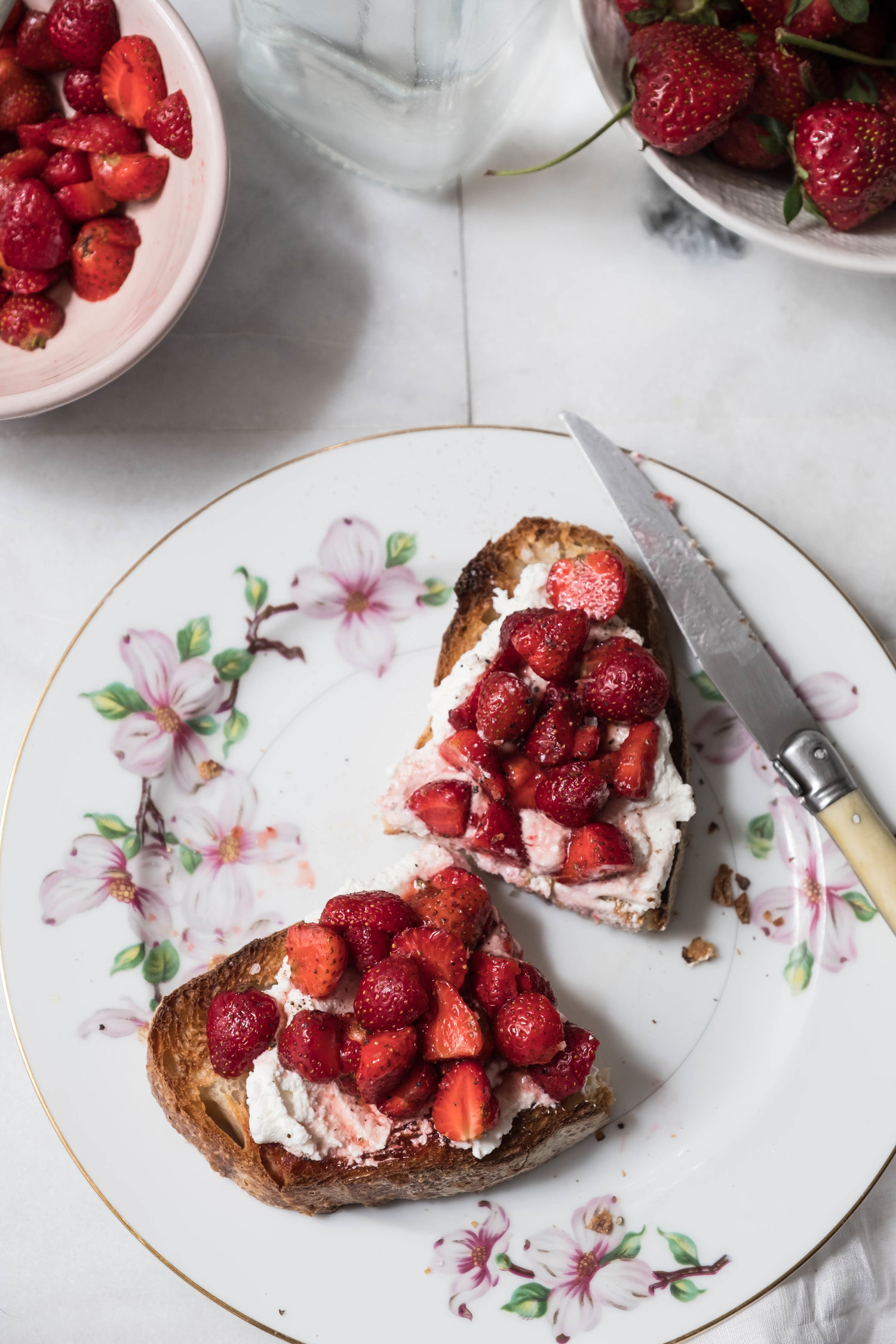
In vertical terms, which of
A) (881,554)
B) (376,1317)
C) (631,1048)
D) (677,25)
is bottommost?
(376,1317)

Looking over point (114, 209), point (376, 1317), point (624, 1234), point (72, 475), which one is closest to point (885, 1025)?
point (624, 1234)

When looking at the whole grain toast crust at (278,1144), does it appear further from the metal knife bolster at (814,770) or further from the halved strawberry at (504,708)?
the metal knife bolster at (814,770)

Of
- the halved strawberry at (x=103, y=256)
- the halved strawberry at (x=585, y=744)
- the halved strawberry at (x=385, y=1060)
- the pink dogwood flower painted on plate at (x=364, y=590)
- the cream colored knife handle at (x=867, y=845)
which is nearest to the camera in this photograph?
the halved strawberry at (x=385, y=1060)

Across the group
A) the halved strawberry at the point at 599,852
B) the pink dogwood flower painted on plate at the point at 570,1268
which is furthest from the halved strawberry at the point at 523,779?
the pink dogwood flower painted on plate at the point at 570,1268

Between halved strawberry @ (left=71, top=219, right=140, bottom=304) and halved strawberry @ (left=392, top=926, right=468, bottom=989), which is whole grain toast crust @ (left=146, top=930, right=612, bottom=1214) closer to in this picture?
halved strawberry @ (left=392, top=926, right=468, bottom=989)

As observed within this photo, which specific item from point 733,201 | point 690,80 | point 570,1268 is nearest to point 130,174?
point 690,80

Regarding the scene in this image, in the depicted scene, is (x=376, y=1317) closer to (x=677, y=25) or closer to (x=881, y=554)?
(x=881, y=554)
